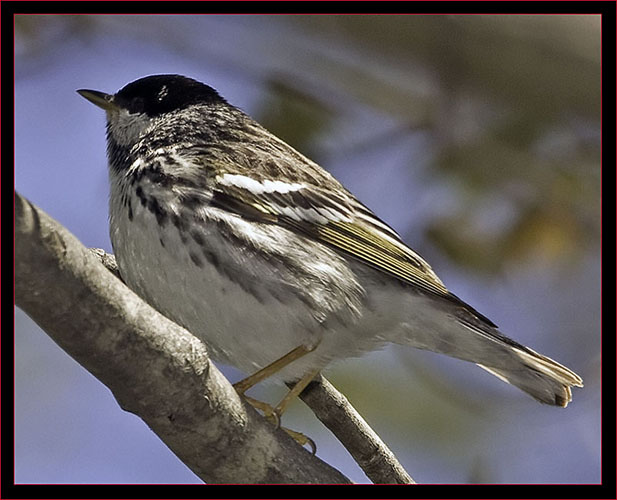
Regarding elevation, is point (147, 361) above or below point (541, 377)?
above

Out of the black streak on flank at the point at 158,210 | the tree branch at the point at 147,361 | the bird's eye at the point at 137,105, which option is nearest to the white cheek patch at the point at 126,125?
the bird's eye at the point at 137,105

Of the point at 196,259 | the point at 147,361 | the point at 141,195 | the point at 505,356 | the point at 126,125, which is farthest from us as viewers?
the point at 126,125

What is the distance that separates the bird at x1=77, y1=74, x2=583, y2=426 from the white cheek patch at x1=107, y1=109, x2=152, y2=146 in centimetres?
3

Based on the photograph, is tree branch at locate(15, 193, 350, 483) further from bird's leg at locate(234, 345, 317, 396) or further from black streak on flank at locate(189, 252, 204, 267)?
black streak on flank at locate(189, 252, 204, 267)

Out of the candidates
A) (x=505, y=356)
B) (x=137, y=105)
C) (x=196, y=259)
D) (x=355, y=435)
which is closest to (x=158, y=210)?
(x=196, y=259)

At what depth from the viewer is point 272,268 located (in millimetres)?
4023

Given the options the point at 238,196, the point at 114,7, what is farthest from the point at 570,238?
the point at 114,7

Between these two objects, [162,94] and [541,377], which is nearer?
[541,377]

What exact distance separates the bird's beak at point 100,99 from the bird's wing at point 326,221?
109 cm

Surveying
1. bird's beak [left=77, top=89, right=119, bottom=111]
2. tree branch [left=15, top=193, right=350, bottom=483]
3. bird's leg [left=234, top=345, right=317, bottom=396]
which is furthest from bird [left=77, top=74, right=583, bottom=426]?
tree branch [left=15, top=193, right=350, bottom=483]

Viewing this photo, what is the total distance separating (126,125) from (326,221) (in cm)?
130

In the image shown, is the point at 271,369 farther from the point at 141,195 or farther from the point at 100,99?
the point at 100,99

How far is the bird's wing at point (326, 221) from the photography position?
4.23 meters

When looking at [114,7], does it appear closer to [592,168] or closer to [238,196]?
[238,196]
